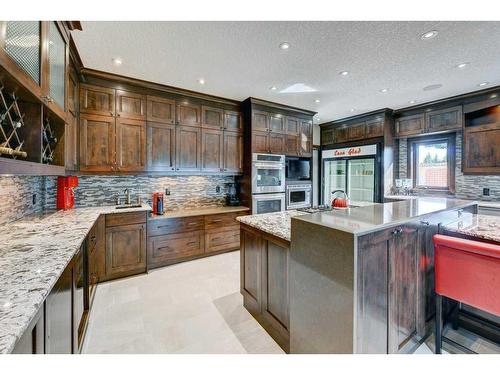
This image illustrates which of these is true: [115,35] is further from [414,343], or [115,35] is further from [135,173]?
[414,343]

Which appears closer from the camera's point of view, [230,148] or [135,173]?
[135,173]

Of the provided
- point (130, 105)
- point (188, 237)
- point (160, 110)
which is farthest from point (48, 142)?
point (188, 237)

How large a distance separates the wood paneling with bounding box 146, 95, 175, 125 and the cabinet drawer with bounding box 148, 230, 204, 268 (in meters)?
1.78

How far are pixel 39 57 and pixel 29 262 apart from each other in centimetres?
130

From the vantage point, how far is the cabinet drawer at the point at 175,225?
3307 millimetres

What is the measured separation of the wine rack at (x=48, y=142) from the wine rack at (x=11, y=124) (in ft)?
1.53

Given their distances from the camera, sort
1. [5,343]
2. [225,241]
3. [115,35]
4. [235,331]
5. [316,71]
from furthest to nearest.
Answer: [225,241] < [316,71] < [115,35] < [235,331] < [5,343]

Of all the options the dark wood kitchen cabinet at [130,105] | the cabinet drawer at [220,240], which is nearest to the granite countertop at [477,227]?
the cabinet drawer at [220,240]

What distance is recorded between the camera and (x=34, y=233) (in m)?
1.74

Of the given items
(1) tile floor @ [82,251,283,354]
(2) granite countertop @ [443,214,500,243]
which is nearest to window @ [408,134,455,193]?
(2) granite countertop @ [443,214,500,243]

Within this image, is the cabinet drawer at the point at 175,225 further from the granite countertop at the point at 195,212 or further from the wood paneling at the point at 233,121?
the wood paneling at the point at 233,121

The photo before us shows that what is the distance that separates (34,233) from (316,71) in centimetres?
339

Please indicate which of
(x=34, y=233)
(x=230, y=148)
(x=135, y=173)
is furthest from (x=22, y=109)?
(x=230, y=148)

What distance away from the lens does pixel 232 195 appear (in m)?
4.50
